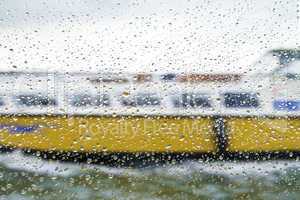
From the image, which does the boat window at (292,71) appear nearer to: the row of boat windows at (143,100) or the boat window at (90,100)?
the row of boat windows at (143,100)

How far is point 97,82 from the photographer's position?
8.76 ft

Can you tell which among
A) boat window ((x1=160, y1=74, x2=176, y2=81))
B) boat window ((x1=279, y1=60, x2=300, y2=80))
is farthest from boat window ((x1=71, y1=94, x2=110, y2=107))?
boat window ((x1=279, y1=60, x2=300, y2=80))

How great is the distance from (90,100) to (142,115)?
0.89 feet

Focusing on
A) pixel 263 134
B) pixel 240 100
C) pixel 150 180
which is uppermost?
pixel 240 100

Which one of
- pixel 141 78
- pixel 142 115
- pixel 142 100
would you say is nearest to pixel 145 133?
pixel 142 115

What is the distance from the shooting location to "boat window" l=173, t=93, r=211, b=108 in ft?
8.49

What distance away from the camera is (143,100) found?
8.68 feet

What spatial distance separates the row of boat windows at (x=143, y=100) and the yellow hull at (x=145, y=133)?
87 millimetres

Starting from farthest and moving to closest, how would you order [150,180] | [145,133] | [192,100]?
[150,180]
[192,100]
[145,133]

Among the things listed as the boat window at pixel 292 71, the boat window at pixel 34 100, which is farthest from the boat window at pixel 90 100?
the boat window at pixel 292 71

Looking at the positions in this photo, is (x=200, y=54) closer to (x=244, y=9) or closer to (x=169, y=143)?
(x=244, y=9)

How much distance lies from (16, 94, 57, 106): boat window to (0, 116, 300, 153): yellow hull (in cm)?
8

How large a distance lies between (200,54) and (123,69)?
1.32ft

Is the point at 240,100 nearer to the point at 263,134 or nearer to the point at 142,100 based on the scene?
the point at 263,134
